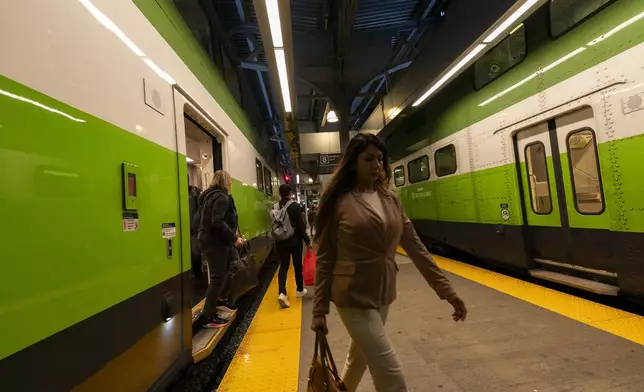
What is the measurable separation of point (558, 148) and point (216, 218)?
164 inches

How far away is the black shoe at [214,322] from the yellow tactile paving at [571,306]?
141 inches

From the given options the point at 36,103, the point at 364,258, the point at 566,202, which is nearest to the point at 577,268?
the point at 566,202

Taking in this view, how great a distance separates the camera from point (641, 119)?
3.24 m

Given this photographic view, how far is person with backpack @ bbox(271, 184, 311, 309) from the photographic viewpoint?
4.86 m

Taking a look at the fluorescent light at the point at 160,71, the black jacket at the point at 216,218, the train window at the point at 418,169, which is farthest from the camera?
the train window at the point at 418,169

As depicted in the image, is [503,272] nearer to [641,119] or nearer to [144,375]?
[641,119]

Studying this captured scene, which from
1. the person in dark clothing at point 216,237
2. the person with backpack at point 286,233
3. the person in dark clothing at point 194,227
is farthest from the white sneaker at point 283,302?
the person in dark clothing at point 194,227

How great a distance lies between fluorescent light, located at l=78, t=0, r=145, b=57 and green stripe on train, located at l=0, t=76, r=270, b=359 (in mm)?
556

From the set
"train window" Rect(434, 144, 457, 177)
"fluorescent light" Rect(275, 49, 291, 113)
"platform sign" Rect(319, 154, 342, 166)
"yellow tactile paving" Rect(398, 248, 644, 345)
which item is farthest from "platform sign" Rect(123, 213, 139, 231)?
"platform sign" Rect(319, 154, 342, 166)

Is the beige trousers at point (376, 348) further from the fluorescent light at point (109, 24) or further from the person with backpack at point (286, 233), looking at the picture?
the person with backpack at point (286, 233)

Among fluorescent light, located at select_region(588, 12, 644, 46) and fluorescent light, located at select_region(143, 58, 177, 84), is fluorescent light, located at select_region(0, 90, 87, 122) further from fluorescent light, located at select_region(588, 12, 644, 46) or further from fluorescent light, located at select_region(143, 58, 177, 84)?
fluorescent light, located at select_region(588, 12, 644, 46)

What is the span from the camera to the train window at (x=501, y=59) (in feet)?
16.1

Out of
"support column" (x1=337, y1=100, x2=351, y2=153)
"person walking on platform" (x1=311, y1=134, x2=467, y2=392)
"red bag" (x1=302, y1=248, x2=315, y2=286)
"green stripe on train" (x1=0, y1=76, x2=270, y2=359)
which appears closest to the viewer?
"green stripe on train" (x1=0, y1=76, x2=270, y2=359)

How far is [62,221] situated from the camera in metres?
1.46
